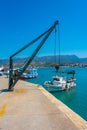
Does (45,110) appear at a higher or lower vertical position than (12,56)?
lower

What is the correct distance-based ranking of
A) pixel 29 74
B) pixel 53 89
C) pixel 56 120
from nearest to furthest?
pixel 56 120 → pixel 53 89 → pixel 29 74

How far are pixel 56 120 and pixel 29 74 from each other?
244 ft

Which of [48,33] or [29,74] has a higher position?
[48,33]

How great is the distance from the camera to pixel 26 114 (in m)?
13.9

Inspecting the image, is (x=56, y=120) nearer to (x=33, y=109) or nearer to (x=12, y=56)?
(x=33, y=109)

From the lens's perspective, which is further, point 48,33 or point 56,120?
point 48,33

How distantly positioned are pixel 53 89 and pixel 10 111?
29750 mm

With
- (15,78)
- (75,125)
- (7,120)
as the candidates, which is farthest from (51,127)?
(15,78)

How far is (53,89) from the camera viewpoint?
44.2m

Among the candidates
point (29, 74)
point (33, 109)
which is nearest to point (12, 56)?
point (33, 109)

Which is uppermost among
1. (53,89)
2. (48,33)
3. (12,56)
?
(48,33)

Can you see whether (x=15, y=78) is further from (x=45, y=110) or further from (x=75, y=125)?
(x=75, y=125)

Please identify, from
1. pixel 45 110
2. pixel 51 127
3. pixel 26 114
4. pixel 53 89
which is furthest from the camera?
pixel 53 89

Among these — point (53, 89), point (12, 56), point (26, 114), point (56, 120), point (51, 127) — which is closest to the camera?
point (51, 127)
